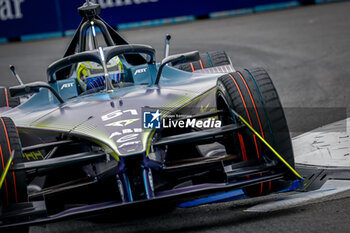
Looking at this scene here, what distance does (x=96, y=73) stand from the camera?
6.10 m

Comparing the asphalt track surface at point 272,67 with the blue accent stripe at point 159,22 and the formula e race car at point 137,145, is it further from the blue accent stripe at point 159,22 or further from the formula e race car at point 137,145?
the blue accent stripe at point 159,22

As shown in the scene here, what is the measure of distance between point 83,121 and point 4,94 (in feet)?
9.30

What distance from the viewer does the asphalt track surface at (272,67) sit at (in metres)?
4.12

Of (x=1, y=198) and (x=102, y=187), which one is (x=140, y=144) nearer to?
(x=102, y=187)

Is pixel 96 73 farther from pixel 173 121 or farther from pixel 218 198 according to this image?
pixel 218 198

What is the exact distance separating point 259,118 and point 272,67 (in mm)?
6616

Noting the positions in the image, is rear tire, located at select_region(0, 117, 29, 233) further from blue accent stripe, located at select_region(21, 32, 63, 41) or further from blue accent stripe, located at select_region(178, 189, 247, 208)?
blue accent stripe, located at select_region(21, 32, 63, 41)

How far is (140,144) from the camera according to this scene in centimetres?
415

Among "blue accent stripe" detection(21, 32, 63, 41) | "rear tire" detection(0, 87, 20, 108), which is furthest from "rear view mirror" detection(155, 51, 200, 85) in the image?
"blue accent stripe" detection(21, 32, 63, 41)

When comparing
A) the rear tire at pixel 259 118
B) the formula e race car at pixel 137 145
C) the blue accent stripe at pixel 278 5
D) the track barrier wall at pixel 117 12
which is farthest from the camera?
the track barrier wall at pixel 117 12

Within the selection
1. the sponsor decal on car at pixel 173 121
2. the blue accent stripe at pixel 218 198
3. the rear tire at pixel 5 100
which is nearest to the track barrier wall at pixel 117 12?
the rear tire at pixel 5 100

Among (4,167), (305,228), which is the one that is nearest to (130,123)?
(4,167)

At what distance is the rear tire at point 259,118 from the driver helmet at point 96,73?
62.3 inches

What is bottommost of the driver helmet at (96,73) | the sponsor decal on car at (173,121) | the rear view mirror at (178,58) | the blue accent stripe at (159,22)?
the blue accent stripe at (159,22)
